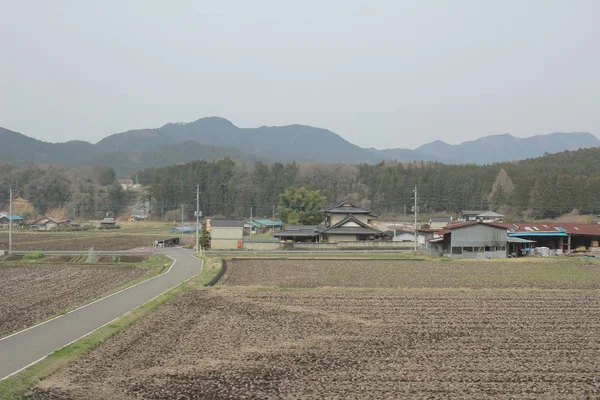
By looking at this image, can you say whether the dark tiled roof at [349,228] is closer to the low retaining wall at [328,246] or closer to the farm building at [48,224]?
the low retaining wall at [328,246]

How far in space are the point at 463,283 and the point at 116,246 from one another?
1434 inches

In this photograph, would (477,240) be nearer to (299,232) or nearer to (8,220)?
(299,232)

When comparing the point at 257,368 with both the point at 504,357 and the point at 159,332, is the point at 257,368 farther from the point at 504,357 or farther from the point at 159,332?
the point at 504,357

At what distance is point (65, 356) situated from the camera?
418 inches

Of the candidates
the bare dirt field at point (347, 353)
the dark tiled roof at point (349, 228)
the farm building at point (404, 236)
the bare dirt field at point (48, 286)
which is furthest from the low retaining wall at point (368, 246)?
the bare dirt field at point (347, 353)

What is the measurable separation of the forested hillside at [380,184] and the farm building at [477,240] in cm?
4560

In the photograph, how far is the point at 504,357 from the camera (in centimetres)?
1077

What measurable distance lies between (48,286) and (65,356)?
14.1m

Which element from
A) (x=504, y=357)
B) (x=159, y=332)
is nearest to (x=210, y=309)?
(x=159, y=332)

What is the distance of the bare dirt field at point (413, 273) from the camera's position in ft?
75.0

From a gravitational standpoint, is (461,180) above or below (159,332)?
above

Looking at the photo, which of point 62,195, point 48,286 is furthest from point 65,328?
point 62,195

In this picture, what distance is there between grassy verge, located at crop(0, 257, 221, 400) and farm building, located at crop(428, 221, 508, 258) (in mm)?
24702

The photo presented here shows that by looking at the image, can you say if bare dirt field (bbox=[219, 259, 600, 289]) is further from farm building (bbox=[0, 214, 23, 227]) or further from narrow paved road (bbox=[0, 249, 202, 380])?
farm building (bbox=[0, 214, 23, 227])
